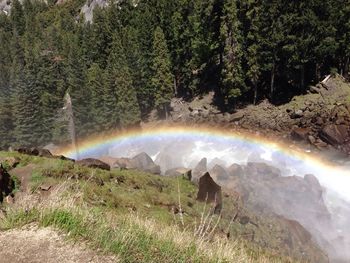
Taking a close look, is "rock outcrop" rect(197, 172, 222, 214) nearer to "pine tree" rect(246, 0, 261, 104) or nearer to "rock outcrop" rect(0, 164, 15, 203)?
"rock outcrop" rect(0, 164, 15, 203)

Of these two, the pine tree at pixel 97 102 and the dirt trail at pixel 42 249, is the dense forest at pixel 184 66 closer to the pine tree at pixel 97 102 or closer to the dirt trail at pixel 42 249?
the pine tree at pixel 97 102

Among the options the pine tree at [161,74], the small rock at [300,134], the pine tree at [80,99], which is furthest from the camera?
the pine tree at [161,74]

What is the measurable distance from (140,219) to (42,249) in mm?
3254

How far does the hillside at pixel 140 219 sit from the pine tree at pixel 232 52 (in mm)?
29934

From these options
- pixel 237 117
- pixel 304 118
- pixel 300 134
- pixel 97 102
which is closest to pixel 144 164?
pixel 300 134

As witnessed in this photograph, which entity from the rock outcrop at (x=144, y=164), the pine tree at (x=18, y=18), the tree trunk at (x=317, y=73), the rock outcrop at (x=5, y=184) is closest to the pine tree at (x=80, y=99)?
the rock outcrop at (x=144, y=164)

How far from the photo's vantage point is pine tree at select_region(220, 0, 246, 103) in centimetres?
5484

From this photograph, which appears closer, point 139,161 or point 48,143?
point 139,161

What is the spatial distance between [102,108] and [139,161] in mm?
22631

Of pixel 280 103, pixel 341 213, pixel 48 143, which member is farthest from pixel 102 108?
pixel 341 213

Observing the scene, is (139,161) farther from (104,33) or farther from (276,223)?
(104,33)

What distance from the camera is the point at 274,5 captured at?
2055 inches

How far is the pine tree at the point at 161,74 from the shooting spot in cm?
6066

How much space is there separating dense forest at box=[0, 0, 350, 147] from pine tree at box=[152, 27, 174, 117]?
0.48 feet
